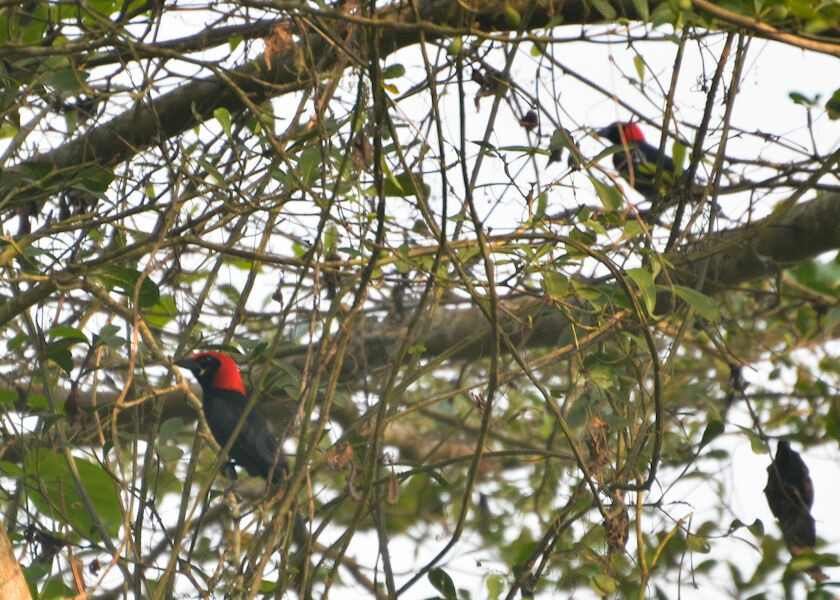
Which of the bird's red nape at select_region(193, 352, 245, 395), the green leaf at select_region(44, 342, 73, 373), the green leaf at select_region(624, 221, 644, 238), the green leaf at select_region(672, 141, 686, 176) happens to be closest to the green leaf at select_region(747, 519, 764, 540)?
the green leaf at select_region(624, 221, 644, 238)

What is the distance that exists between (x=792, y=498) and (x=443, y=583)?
103 cm

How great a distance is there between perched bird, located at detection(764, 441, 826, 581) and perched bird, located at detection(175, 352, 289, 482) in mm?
1980

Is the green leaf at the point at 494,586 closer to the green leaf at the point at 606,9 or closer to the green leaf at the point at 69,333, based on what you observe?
the green leaf at the point at 69,333

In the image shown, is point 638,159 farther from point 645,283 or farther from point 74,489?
point 74,489

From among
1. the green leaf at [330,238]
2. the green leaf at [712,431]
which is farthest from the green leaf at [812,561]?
the green leaf at [330,238]

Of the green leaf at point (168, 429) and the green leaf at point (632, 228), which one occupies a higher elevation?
the green leaf at point (632, 228)

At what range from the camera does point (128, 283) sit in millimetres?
2623

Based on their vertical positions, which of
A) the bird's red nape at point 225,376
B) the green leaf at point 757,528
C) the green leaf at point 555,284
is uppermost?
the bird's red nape at point 225,376

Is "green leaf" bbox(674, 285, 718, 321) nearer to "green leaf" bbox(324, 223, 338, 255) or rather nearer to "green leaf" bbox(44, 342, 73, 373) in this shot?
"green leaf" bbox(324, 223, 338, 255)

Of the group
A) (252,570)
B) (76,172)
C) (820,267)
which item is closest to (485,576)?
(252,570)

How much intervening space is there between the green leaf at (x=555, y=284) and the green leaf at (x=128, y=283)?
3.30ft

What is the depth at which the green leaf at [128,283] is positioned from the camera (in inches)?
102

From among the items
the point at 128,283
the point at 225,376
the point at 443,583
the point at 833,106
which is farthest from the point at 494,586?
the point at 225,376

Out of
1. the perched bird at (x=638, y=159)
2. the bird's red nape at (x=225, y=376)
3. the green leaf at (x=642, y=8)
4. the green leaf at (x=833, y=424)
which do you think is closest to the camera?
the green leaf at (x=642, y=8)
